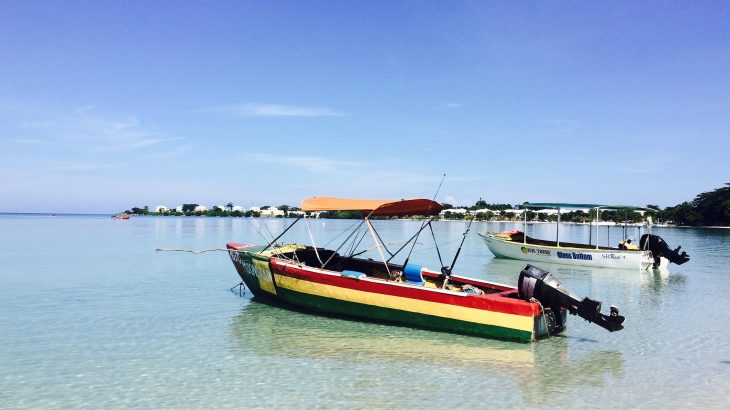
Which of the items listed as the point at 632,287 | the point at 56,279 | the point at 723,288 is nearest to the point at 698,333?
the point at 632,287

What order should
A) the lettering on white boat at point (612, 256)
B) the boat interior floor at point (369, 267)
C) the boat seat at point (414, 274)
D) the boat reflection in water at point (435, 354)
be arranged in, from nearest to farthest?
A: the boat reflection in water at point (435, 354) → the boat seat at point (414, 274) → the boat interior floor at point (369, 267) → the lettering on white boat at point (612, 256)

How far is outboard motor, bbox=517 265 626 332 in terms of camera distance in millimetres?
10336

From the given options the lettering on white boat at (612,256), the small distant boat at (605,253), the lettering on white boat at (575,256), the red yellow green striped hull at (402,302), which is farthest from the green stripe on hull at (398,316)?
the lettering on white boat at (575,256)

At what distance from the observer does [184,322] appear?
13.0 m

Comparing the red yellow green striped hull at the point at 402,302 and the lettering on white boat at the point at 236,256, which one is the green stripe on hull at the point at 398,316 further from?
the lettering on white boat at the point at 236,256

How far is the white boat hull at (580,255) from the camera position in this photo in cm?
2694

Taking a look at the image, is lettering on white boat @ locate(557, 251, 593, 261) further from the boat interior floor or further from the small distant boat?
the boat interior floor

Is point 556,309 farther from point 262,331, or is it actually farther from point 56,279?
point 56,279

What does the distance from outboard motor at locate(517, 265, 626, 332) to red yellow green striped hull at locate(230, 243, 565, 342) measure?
0.32 metres

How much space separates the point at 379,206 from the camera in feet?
42.4

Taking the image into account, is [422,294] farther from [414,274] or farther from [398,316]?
[414,274]

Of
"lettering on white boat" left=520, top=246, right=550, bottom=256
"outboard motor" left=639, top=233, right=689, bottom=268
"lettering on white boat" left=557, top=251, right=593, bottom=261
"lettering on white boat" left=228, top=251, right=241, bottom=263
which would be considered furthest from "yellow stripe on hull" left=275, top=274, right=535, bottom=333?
"outboard motor" left=639, top=233, right=689, bottom=268

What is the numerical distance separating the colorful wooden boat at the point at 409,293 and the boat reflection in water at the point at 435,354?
365 millimetres

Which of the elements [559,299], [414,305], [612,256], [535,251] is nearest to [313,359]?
[414,305]
